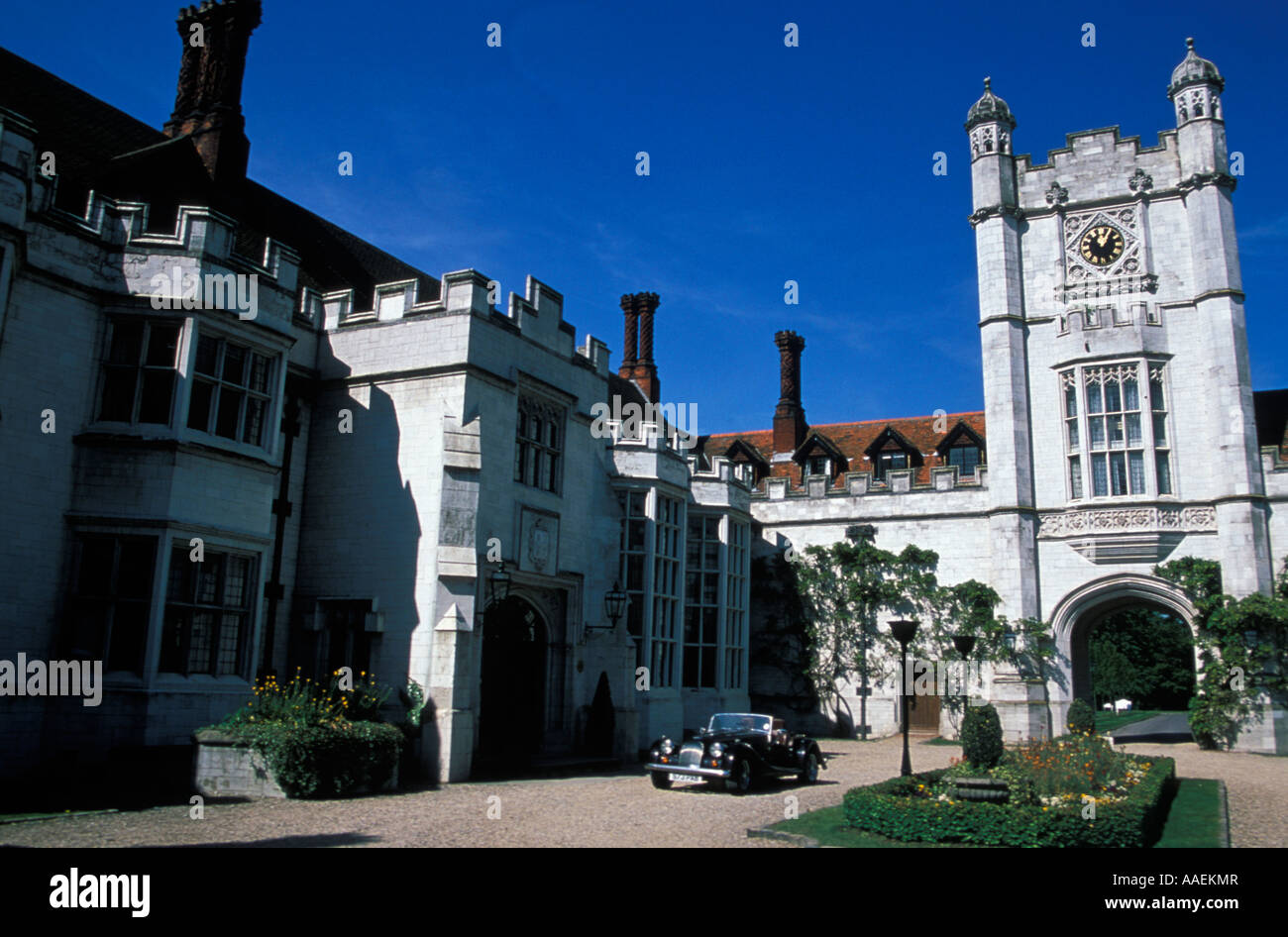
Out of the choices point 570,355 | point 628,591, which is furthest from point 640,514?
point 570,355

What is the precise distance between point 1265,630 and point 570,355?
18.5 metres

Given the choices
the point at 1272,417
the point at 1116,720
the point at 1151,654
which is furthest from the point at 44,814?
the point at 1151,654

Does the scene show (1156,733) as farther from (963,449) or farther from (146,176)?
(146,176)

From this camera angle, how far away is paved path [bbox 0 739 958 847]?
9.84 m

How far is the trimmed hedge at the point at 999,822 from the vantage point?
9664 millimetres

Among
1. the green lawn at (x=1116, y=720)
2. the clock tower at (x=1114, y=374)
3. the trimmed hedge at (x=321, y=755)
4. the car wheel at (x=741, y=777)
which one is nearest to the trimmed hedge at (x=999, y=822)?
the car wheel at (x=741, y=777)

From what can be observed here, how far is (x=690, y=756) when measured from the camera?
605 inches

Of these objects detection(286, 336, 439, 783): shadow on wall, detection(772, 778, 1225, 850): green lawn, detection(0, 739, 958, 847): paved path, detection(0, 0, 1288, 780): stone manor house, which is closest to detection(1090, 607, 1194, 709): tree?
detection(0, 0, 1288, 780): stone manor house

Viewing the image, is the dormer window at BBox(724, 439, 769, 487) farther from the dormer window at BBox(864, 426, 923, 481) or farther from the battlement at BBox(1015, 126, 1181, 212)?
the battlement at BBox(1015, 126, 1181, 212)

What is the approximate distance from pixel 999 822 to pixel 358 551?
11696 millimetres

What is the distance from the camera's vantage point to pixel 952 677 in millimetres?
27375

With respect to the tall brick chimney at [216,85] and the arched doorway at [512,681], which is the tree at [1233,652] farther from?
the tall brick chimney at [216,85]

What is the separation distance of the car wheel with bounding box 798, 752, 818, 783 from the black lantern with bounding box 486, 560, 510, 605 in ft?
20.5
